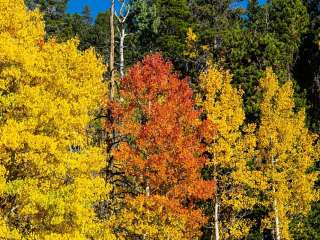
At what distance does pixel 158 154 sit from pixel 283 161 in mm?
8189

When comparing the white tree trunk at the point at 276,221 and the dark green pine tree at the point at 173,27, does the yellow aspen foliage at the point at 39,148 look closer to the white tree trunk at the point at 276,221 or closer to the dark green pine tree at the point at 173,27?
the white tree trunk at the point at 276,221

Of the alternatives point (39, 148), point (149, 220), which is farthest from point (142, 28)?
point (39, 148)

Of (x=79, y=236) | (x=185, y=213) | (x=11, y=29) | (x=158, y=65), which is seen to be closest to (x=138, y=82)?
(x=158, y=65)

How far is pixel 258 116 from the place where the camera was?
3288 cm

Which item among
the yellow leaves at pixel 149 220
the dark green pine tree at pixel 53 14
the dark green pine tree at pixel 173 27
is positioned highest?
the dark green pine tree at pixel 53 14

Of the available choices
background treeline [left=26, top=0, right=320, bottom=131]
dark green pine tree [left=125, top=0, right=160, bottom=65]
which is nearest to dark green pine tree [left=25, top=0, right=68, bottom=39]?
background treeline [left=26, top=0, right=320, bottom=131]

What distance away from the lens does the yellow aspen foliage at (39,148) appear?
1540 cm

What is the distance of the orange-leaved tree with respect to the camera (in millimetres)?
22625

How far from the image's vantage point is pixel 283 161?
2848 centimetres

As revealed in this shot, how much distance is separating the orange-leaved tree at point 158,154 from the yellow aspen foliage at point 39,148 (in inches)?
180

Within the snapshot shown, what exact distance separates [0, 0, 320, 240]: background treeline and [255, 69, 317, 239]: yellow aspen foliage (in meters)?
0.07

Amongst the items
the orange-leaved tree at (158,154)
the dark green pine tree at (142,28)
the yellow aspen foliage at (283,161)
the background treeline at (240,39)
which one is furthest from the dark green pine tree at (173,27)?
the orange-leaved tree at (158,154)

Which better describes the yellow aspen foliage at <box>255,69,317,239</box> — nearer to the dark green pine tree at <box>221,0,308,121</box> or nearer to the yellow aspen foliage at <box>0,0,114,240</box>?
the dark green pine tree at <box>221,0,308,121</box>

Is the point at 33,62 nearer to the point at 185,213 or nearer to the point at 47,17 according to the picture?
the point at 185,213
